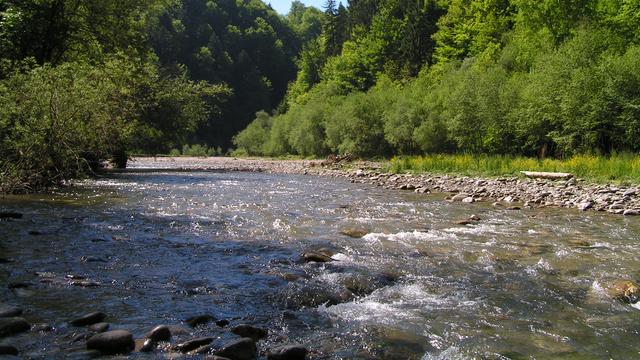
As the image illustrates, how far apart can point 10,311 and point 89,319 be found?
2.57 feet

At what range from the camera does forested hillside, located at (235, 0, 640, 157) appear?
27281mm

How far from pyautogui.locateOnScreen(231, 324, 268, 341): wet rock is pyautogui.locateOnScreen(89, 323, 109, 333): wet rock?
119 cm

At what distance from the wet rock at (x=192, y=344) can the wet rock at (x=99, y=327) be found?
82cm

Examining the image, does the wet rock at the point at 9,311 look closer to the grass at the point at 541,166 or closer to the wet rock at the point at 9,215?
the wet rock at the point at 9,215

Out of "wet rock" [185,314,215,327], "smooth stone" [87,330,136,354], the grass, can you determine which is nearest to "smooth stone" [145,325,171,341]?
"smooth stone" [87,330,136,354]

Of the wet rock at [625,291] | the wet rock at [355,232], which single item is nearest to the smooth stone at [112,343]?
the wet rock at [625,291]

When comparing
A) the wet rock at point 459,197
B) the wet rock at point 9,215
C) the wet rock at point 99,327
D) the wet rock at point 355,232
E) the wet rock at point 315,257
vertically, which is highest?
the wet rock at point 9,215

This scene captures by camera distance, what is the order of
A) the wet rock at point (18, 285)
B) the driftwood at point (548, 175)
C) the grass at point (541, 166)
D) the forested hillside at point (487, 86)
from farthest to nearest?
Result: the forested hillside at point (487, 86) < the driftwood at point (548, 175) < the grass at point (541, 166) < the wet rock at point (18, 285)

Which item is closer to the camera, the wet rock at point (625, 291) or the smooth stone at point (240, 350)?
the smooth stone at point (240, 350)

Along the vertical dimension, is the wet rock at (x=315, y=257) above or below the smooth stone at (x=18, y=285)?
below

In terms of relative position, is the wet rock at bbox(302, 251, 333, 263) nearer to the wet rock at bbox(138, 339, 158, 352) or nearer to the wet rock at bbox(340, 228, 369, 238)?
the wet rock at bbox(340, 228, 369, 238)

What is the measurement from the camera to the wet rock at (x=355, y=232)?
1058 cm

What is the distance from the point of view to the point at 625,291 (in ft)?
21.3

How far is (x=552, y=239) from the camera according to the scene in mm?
10492
